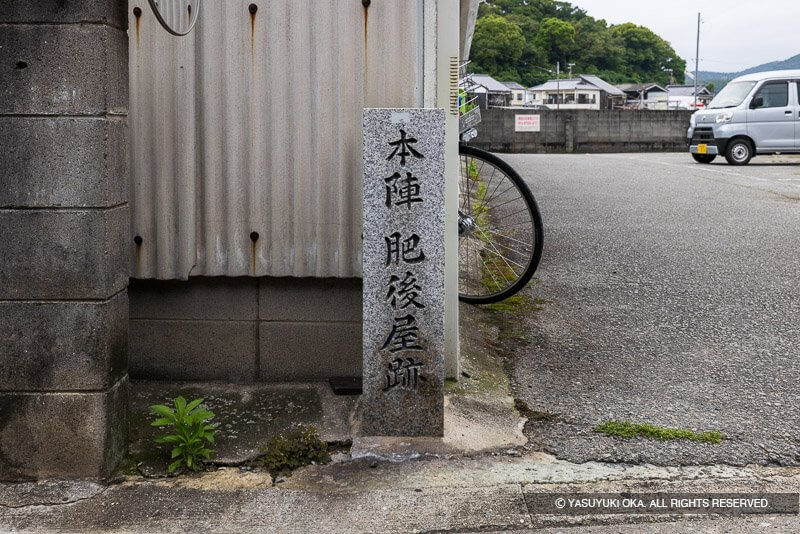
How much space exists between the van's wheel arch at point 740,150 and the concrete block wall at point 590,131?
2106 cm

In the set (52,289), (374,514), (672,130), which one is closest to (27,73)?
(52,289)

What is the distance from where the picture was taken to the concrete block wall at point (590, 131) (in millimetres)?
42375

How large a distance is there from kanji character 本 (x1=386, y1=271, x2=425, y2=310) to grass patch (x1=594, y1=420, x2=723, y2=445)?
1.13 m

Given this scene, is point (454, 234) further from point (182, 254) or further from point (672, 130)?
point (672, 130)

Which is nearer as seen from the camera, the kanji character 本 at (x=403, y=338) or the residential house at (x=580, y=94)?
the kanji character 本 at (x=403, y=338)

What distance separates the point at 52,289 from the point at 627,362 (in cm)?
333

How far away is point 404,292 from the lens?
12.6 feet

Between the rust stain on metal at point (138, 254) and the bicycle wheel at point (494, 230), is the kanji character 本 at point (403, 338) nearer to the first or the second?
the rust stain on metal at point (138, 254)

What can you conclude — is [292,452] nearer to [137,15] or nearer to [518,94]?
[137,15]

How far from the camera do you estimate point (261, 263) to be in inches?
177

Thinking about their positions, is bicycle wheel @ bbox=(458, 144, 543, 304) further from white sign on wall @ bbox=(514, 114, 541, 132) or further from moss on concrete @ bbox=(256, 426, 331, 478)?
white sign on wall @ bbox=(514, 114, 541, 132)

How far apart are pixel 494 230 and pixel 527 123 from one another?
1439 inches

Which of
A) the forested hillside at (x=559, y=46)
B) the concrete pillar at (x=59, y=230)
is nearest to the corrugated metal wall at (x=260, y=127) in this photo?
the concrete pillar at (x=59, y=230)

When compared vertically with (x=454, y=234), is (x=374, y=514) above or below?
below
